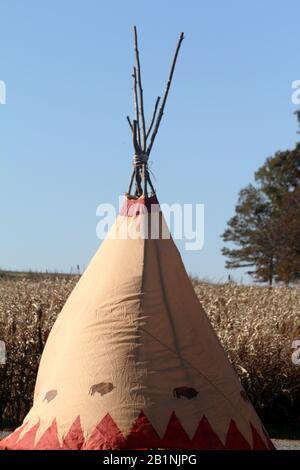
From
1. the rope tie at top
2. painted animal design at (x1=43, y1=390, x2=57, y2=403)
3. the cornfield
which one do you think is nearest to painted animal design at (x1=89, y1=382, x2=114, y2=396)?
painted animal design at (x1=43, y1=390, x2=57, y2=403)

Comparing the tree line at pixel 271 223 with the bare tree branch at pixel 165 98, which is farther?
the tree line at pixel 271 223

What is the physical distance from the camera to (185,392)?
22.9 ft

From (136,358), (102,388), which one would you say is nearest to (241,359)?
(136,358)

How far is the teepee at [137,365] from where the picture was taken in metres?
6.80

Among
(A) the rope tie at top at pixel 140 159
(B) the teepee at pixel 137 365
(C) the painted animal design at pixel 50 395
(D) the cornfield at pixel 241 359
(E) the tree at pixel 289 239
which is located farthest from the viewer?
(E) the tree at pixel 289 239

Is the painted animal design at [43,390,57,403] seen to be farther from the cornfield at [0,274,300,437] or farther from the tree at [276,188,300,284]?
the tree at [276,188,300,284]

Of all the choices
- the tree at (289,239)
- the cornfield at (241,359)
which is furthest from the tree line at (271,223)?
the cornfield at (241,359)

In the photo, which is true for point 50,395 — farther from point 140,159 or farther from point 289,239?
point 289,239

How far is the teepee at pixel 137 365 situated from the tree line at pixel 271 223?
99.4 ft

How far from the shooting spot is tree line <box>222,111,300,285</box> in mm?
38031

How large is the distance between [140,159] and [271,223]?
33.1 metres

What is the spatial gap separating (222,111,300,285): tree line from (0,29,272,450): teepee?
99.4ft

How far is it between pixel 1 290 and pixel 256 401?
5504mm

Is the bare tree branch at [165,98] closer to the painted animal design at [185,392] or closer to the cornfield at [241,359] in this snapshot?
the painted animal design at [185,392]
